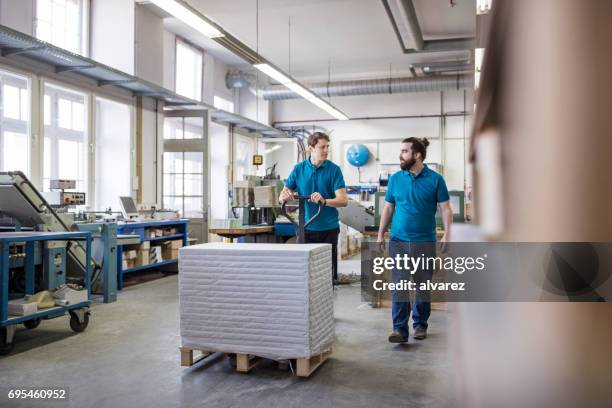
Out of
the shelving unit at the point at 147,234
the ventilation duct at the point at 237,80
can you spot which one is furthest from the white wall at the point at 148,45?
the ventilation duct at the point at 237,80

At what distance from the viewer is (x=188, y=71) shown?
962 centimetres

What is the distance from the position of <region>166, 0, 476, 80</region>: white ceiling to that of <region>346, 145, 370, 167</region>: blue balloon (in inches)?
71.2

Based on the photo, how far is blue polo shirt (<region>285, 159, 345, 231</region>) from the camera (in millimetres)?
3662

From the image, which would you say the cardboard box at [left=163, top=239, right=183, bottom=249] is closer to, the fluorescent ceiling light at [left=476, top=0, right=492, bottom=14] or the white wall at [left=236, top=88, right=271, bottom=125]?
the white wall at [left=236, top=88, right=271, bottom=125]

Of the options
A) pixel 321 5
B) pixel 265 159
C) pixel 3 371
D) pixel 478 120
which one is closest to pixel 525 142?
pixel 478 120

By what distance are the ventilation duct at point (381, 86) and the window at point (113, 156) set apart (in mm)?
4186

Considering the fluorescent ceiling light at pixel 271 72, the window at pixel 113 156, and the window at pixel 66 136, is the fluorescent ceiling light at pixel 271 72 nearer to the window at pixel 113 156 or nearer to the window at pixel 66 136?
the window at pixel 113 156

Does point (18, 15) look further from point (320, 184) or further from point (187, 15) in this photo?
point (320, 184)

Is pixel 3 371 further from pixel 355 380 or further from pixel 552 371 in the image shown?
pixel 552 371

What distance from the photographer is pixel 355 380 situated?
275cm

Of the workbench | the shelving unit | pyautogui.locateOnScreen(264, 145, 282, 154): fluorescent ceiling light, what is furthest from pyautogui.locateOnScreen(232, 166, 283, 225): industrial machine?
pyautogui.locateOnScreen(264, 145, 282, 154): fluorescent ceiling light

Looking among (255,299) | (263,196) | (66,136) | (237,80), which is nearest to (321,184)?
(255,299)

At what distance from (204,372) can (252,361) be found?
0.29m

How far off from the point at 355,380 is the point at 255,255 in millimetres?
897
